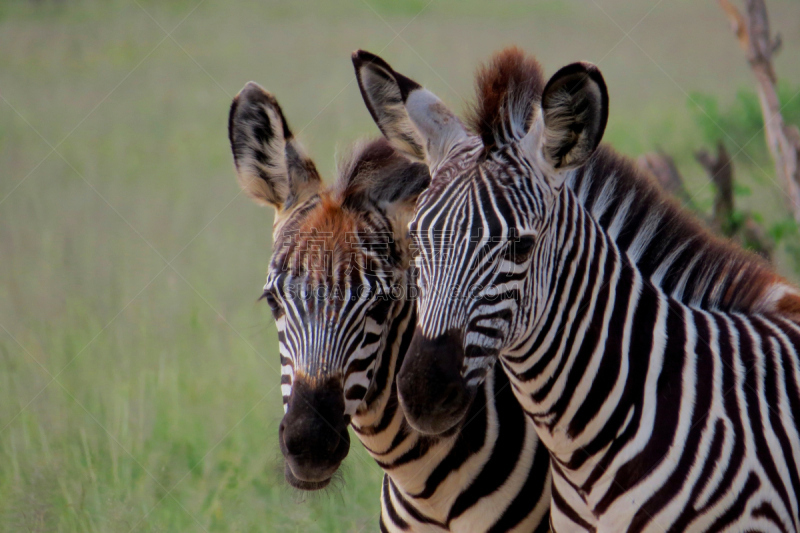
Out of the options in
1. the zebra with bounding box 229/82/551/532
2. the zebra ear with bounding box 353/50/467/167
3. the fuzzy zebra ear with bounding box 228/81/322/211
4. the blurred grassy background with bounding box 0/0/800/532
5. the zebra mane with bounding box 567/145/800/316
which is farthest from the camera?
the blurred grassy background with bounding box 0/0/800/532

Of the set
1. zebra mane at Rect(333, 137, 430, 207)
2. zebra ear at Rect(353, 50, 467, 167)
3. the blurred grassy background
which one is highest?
zebra ear at Rect(353, 50, 467, 167)

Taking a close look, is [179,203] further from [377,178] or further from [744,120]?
[744,120]

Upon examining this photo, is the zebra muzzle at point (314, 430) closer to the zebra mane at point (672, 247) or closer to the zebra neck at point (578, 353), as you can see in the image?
the zebra neck at point (578, 353)

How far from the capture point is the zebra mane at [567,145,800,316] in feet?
12.2

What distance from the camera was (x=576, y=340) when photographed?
3225 mm

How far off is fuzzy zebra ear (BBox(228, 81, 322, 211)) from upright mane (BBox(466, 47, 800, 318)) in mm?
1003

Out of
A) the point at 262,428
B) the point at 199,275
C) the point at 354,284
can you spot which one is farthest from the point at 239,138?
the point at 199,275

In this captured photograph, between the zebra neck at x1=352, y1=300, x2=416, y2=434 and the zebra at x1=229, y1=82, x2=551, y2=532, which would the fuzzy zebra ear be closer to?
the zebra at x1=229, y1=82, x2=551, y2=532

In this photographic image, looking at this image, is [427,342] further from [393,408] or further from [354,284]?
[393,408]

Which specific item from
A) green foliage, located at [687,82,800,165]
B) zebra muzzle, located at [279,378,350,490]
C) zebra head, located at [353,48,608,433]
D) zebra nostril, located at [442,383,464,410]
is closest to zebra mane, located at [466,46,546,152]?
zebra head, located at [353,48,608,433]

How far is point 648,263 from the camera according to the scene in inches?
149

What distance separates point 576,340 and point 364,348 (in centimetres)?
101

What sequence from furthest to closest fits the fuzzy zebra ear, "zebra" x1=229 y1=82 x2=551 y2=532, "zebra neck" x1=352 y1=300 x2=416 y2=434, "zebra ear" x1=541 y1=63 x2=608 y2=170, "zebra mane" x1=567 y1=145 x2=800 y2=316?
the fuzzy zebra ear
"zebra mane" x1=567 y1=145 x2=800 y2=316
"zebra neck" x1=352 y1=300 x2=416 y2=434
"zebra" x1=229 y1=82 x2=551 y2=532
"zebra ear" x1=541 y1=63 x2=608 y2=170

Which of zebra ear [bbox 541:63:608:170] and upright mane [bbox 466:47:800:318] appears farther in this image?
upright mane [bbox 466:47:800:318]
